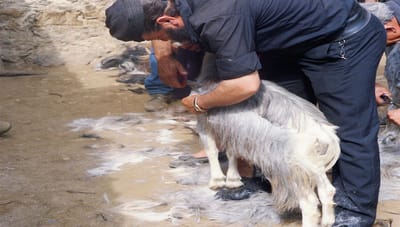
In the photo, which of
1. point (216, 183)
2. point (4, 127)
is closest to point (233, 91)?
point (216, 183)

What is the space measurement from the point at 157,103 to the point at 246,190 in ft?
8.53

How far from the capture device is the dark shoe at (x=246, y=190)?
3.80 meters

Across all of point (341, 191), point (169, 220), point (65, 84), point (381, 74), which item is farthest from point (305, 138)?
point (65, 84)

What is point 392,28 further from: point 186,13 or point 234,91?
point 186,13

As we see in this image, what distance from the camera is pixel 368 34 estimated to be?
128 inches

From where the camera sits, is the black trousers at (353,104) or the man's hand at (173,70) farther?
the man's hand at (173,70)

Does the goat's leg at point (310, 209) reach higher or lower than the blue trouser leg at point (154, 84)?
higher

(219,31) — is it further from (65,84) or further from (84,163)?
(65,84)

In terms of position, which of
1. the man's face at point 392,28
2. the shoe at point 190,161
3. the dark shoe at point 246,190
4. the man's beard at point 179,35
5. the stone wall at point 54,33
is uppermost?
the man's beard at point 179,35

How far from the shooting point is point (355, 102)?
322cm

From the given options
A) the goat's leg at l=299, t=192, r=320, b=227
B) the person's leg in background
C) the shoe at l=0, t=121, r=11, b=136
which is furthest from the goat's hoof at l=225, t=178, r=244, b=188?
the person's leg in background

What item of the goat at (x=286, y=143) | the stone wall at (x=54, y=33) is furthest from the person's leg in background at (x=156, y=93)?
the goat at (x=286, y=143)

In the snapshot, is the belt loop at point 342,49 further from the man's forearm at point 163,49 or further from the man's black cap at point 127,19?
the man's forearm at point 163,49

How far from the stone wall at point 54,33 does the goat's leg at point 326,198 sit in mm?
5730
